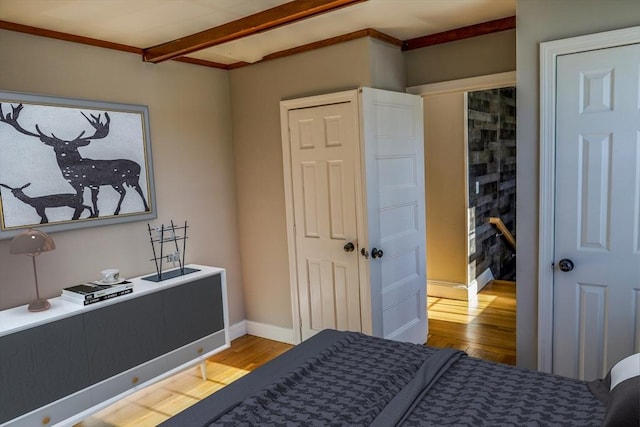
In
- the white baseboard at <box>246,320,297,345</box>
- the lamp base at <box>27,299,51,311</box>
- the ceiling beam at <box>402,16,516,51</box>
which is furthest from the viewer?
the white baseboard at <box>246,320,297,345</box>

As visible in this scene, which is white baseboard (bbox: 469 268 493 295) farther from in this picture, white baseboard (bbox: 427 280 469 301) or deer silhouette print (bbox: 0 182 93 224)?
Answer: deer silhouette print (bbox: 0 182 93 224)

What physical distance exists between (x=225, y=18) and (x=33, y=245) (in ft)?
5.29

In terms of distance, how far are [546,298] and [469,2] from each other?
5.73 ft

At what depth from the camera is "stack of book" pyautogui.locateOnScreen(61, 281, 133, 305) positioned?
2537 millimetres

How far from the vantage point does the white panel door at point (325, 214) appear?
3.23 m

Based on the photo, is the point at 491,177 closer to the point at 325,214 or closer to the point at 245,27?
the point at 325,214

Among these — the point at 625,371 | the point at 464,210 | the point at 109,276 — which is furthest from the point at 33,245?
the point at 464,210

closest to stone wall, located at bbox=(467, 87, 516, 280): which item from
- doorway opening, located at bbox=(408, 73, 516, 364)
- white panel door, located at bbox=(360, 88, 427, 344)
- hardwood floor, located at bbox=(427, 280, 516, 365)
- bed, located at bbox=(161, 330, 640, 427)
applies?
doorway opening, located at bbox=(408, 73, 516, 364)

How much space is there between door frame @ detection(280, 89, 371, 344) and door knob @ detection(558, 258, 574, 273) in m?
1.19

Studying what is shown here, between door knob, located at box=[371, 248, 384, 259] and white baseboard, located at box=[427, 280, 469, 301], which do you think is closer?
door knob, located at box=[371, 248, 384, 259]

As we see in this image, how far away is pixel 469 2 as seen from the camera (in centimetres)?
267

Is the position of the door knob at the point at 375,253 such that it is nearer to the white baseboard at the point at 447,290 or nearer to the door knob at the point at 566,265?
the door knob at the point at 566,265

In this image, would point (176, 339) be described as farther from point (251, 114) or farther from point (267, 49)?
point (267, 49)

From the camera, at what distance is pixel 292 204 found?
3584 mm
